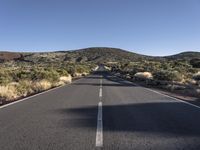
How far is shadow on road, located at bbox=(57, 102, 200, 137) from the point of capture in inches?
338

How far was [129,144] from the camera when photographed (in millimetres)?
6945

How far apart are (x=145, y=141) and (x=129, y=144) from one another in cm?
48

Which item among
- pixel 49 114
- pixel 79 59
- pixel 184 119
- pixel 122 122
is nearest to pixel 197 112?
pixel 184 119

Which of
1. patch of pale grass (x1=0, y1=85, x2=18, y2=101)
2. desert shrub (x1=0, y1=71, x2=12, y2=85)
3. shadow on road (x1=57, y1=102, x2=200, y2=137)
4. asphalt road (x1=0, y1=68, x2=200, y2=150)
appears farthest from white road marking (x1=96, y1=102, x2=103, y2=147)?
desert shrub (x1=0, y1=71, x2=12, y2=85)

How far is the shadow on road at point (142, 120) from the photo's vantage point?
28.1 feet

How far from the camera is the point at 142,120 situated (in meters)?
10.1

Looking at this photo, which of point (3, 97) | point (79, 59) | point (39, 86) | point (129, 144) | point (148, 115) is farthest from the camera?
point (79, 59)

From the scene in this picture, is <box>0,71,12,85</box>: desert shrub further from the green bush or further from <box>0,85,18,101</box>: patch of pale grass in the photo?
<box>0,85,18,101</box>: patch of pale grass

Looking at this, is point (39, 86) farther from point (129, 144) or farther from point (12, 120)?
point (129, 144)

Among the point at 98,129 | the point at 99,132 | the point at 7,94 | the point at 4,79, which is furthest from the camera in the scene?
the point at 4,79

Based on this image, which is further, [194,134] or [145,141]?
[194,134]

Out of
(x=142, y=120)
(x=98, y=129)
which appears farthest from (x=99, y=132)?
(x=142, y=120)

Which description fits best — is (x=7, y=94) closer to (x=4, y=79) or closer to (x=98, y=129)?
(x=4, y=79)

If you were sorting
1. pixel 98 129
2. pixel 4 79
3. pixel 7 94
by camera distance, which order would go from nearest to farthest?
pixel 98 129 → pixel 7 94 → pixel 4 79
